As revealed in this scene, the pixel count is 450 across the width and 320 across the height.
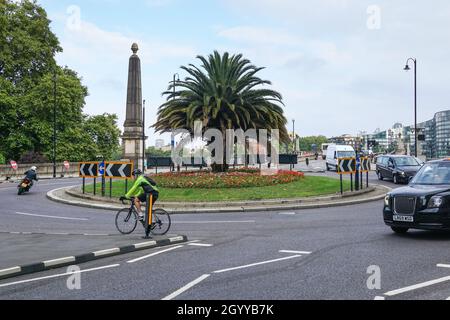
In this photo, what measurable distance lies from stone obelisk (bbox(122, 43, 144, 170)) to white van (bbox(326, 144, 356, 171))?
17708 mm

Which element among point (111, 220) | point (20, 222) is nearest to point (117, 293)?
point (111, 220)

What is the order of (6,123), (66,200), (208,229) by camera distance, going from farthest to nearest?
(6,123) < (66,200) < (208,229)

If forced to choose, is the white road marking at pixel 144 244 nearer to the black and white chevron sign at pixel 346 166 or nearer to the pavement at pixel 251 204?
the pavement at pixel 251 204

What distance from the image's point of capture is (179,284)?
6422 millimetres

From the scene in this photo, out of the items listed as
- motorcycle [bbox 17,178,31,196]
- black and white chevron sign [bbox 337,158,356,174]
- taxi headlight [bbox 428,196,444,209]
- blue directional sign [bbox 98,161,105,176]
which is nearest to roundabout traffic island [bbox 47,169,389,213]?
black and white chevron sign [bbox 337,158,356,174]

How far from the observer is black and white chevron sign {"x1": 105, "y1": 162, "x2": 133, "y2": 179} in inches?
785

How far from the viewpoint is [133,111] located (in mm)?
33969

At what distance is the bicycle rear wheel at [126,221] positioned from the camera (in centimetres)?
1199

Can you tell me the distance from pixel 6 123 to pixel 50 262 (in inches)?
1565

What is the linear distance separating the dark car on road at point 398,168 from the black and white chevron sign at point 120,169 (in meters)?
15.8

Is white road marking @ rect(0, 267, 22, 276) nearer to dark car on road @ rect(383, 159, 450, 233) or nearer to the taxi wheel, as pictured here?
dark car on road @ rect(383, 159, 450, 233)

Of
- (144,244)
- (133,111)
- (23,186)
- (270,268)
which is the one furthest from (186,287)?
(133,111)

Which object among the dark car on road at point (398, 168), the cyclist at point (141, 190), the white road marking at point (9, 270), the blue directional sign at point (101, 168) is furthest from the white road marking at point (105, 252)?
the dark car on road at point (398, 168)
